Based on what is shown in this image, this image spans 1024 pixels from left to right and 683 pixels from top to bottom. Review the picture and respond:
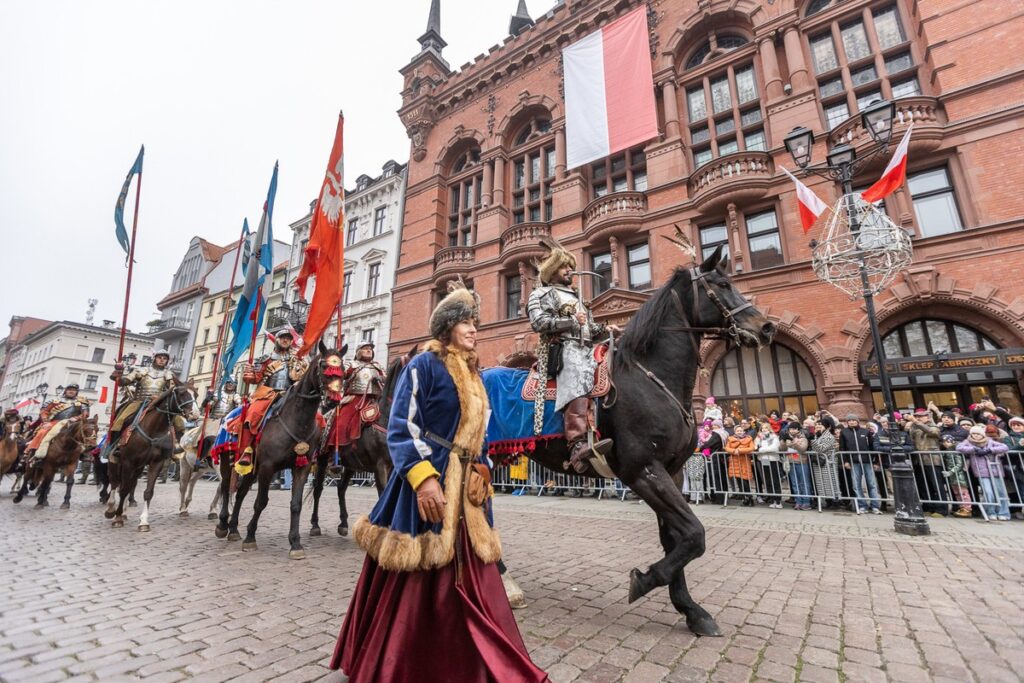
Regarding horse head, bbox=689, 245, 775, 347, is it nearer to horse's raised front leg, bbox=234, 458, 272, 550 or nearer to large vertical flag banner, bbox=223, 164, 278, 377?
horse's raised front leg, bbox=234, 458, 272, 550

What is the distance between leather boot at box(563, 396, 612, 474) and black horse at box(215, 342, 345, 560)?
10.4 feet

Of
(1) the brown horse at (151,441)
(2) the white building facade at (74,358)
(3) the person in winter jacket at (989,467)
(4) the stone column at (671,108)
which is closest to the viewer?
(1) the brown horse at (151,441)

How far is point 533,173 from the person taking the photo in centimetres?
2220

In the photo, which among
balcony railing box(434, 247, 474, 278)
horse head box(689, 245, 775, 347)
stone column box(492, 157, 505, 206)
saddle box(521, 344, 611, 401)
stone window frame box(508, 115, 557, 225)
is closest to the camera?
saddle box(521, 344, 611, 401)

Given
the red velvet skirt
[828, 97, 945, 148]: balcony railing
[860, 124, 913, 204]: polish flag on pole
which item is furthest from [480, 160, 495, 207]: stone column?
the red velvet skirt

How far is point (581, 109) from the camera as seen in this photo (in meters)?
18.8

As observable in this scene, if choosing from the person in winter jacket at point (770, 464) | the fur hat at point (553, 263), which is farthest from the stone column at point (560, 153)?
the fur hat at point (553, 263)

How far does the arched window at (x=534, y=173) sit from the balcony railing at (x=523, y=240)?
1074 millimetres

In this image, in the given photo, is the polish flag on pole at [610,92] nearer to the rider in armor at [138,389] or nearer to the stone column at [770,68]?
the stone column at [770,68]

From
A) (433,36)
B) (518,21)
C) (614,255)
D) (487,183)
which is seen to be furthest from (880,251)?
(433,36)

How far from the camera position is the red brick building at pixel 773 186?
1182 cm

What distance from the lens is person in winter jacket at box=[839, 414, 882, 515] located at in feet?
28.4

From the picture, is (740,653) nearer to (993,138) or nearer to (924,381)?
(924,381)

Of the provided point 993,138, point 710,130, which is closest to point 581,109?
point 710,130
